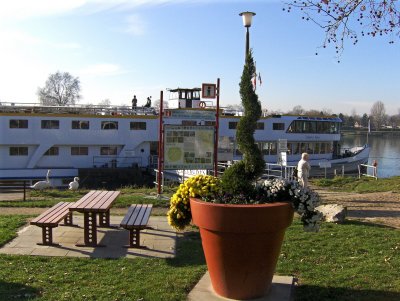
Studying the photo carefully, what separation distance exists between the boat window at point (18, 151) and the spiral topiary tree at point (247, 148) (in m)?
24.8

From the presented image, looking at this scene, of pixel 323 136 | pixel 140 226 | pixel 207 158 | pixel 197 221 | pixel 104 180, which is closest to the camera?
pixel 197 221

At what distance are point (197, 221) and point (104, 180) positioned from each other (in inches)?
902

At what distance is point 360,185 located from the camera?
18.5 meters

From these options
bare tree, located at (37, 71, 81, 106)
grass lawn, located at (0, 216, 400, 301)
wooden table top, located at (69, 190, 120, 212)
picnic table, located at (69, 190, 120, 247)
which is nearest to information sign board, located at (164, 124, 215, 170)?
wooden table top, located at (69, 190, 120, 212)

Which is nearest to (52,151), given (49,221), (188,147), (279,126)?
(279,126)

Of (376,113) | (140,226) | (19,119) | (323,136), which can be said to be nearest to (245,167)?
(140,226)

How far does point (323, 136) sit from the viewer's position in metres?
35.1

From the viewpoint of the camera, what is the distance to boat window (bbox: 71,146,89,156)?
93.0 feet

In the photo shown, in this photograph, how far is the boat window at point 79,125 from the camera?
91.6ft

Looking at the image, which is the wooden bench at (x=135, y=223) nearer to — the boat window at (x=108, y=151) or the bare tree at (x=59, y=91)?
the boat window at (x=108, y=151)

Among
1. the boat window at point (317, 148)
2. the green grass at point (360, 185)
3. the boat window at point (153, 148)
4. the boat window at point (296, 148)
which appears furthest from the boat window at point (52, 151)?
the boat window at point (317, 148)

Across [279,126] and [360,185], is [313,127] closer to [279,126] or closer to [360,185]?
[279,126]

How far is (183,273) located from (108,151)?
24.4 meters

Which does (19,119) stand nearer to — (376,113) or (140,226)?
(140,226)
